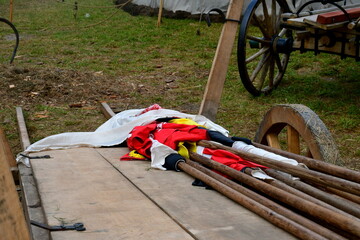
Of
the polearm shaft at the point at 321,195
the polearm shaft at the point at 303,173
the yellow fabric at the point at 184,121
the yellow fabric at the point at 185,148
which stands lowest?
the yellow fabric at the point at 185,148

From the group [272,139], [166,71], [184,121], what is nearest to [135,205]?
[184,121]

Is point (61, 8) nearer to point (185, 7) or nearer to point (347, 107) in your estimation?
point (185, 7)

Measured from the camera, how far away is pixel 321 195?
2.40 metres

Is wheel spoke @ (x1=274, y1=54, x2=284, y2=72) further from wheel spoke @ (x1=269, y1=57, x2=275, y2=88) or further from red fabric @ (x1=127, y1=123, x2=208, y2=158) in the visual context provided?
red fabric @ (x1=127, y1=123, x2=208, y2=158)

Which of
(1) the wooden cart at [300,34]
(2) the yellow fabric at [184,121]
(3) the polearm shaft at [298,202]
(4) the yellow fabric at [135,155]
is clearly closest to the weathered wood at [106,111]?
(1) the wooden cart at [300,34]

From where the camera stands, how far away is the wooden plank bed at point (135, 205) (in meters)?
2.11

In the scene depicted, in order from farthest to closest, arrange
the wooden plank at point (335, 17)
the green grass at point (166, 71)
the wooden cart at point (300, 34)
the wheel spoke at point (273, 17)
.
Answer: the wheel spoke at point (273, 17)
the green grass at point (166, 71)
the wooden cart at point (300, 34)
the wooden plank at point (335, 17)

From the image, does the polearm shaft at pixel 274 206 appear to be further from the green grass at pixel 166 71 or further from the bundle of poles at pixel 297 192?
the green grass at pixel 166 71

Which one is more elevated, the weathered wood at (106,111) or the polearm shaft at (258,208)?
the polearm shaft at (258,208)

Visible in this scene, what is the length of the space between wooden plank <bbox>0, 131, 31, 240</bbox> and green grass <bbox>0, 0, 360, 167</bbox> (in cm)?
388

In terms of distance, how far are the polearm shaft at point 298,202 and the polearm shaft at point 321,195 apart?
17 cm

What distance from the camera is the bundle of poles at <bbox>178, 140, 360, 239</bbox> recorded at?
204 centimetres

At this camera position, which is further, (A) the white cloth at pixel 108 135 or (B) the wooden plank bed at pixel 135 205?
(A) the white cloth at pixel 108 135

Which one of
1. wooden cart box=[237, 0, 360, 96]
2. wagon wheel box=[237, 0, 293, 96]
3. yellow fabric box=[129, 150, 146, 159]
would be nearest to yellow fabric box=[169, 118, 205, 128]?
yellow fabric box=[129, 150, 146, 159]
